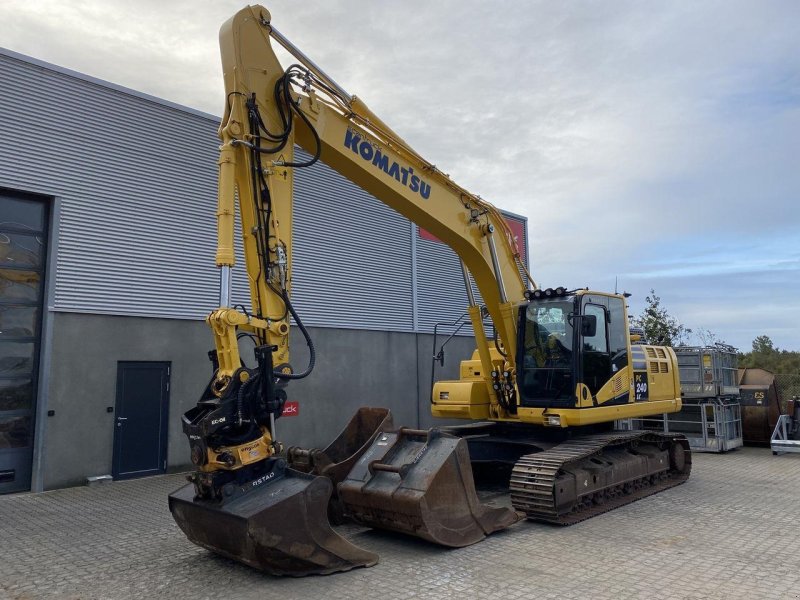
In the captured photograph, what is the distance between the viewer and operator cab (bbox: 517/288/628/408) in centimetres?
817

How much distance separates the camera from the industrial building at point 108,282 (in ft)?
32.8

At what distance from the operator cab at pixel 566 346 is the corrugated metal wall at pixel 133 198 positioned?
245 inches

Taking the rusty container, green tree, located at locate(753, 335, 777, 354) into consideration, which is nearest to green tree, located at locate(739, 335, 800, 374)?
green tree, located at locate(753, 335, 777, 354)

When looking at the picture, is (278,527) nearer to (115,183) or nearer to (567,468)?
(567,468)

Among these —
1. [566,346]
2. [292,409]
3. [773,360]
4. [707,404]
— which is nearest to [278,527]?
[566,346]

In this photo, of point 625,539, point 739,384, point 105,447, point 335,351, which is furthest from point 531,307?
point 739,384

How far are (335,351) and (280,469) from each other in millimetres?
8587

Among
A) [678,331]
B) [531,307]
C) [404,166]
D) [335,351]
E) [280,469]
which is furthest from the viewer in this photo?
[678,331]

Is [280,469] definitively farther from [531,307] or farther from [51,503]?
[51,503]

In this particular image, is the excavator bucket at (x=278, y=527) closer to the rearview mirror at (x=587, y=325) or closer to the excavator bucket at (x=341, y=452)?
the excavator bucket at (x=341, y=452)

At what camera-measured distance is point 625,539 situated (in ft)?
21.5

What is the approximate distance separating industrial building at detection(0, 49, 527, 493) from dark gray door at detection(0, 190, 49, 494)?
0.06ft

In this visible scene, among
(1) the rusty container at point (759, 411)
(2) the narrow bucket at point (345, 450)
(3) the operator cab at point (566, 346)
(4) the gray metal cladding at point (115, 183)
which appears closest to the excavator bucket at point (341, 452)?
(2) the narrow bucket at point (345, 450)

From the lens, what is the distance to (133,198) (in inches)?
444
